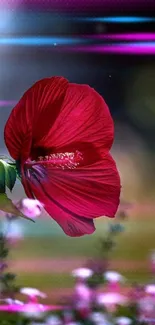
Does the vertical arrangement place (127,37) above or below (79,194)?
above

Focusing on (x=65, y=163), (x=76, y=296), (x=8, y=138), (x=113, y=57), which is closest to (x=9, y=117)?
(x=8, y=138)

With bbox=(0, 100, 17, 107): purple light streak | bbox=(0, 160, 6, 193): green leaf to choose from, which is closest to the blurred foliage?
bbox=(0, 160, 6, 193): green leaf

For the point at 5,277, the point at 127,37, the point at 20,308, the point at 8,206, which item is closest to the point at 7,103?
the point at 8,206

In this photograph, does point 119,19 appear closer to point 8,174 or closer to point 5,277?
point 8,174

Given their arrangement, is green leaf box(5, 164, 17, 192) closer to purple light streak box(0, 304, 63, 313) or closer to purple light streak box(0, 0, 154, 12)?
purple light streak box(0, 304, 63, 313)

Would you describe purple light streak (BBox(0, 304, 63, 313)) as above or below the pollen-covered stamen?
below

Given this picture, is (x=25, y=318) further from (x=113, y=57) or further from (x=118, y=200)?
(x=113, y=57)
